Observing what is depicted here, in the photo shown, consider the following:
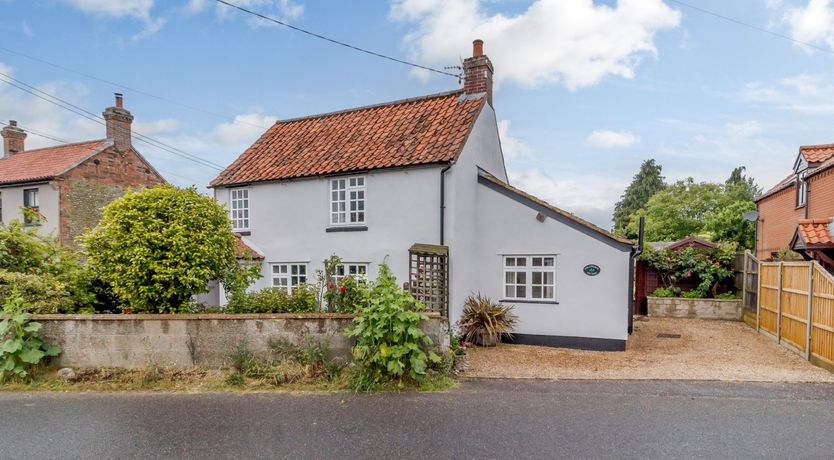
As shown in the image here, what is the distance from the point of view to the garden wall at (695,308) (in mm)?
15484

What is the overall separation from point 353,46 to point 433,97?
294 centimetres

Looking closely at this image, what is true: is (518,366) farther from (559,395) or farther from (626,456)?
(626,456)

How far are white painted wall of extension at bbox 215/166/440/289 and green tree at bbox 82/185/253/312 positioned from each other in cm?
426

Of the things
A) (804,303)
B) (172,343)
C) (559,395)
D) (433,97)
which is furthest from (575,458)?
(433,97)

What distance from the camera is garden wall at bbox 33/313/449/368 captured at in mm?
7660

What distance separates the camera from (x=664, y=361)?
9.57 meters

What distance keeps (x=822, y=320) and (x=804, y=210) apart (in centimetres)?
1123

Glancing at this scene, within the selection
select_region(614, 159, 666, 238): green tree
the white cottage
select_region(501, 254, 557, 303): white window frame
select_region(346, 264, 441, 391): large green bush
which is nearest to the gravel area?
the white cottage

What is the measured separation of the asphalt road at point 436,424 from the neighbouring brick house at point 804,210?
18.8 feet

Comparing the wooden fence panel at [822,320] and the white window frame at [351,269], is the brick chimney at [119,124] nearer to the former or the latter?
the white window frame at [351,269]

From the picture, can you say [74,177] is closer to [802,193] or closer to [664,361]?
[664,361]

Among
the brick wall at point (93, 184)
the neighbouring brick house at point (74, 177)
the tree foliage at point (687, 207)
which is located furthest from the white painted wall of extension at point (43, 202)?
the tree foliage at point (687, 207)

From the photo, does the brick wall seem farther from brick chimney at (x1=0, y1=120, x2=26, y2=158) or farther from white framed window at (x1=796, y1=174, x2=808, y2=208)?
white framed window at (x1=796, y1=174, x2=808, y2=208)

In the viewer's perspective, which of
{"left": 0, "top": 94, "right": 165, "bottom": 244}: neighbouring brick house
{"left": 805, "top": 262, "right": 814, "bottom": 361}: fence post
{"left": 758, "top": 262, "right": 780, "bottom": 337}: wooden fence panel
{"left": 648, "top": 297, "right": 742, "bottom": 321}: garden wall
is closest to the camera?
{"left": 805, "top": 262, "right": 814, "bottom": 361}: fence post
